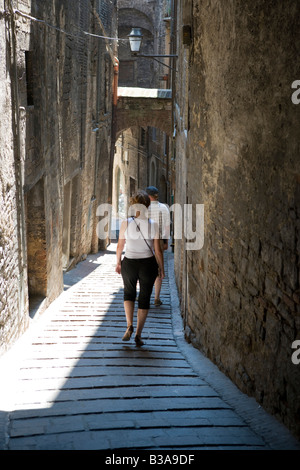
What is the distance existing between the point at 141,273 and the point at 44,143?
3238 mm

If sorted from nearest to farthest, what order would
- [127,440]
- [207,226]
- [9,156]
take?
1. [127,440]
2. [207,226]
3. [9,156]

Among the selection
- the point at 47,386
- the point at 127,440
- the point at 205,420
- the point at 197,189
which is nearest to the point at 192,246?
the point at 197,189

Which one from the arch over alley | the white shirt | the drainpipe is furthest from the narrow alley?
the arch over alley

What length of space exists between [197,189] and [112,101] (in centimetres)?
1209

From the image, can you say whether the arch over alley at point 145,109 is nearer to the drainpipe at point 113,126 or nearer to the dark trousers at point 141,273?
the drainpipe at point 113,126

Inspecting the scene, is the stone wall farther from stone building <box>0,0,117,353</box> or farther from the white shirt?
stone building <box>0,0,117,353</box>

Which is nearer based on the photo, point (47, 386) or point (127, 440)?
point (127, 440)

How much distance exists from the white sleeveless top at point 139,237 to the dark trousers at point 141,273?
0.17ft

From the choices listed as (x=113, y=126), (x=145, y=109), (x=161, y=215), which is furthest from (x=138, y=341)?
(x=145, y=109)

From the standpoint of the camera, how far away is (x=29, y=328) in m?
6.52

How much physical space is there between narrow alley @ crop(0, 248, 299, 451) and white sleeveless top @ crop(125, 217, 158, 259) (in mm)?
870

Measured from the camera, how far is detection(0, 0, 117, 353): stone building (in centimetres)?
569

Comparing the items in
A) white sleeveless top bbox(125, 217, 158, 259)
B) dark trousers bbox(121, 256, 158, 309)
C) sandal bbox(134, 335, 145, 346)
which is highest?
white sleeveless top bbox(125, 217, 158, 259)

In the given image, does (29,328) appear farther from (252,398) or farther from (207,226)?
(252,398)
